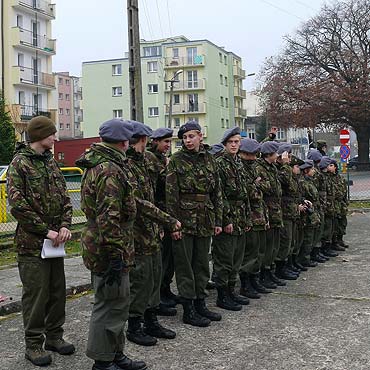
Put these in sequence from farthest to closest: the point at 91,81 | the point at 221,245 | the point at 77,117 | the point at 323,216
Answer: the point at 77,117 < the point at 91,81 < the point at 323,216 < the point at 221,245

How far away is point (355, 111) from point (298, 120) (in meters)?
4.34

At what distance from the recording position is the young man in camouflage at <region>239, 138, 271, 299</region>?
7031mm

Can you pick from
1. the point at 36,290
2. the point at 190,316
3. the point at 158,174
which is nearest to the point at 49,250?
the point at 36,290

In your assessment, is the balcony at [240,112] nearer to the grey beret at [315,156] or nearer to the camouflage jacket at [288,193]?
the grey beret at [315,156]

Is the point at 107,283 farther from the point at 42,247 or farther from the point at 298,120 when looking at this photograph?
the point at 298,120

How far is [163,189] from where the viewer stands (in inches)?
257

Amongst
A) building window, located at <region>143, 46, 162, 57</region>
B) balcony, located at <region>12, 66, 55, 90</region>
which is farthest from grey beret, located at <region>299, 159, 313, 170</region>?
building window, located at <region>143, 46, 162, 57</region>

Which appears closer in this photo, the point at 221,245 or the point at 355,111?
the point at 221,245

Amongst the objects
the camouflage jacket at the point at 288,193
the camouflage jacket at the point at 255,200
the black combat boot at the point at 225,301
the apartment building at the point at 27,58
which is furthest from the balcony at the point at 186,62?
the black combat boot at the point at 225,301

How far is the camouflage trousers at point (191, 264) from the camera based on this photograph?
584 cm

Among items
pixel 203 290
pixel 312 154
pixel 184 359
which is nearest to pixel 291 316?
pixel 203 290

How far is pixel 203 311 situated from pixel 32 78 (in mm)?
43275

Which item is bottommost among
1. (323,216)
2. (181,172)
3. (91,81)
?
(323,216)

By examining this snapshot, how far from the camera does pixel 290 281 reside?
794 cm
